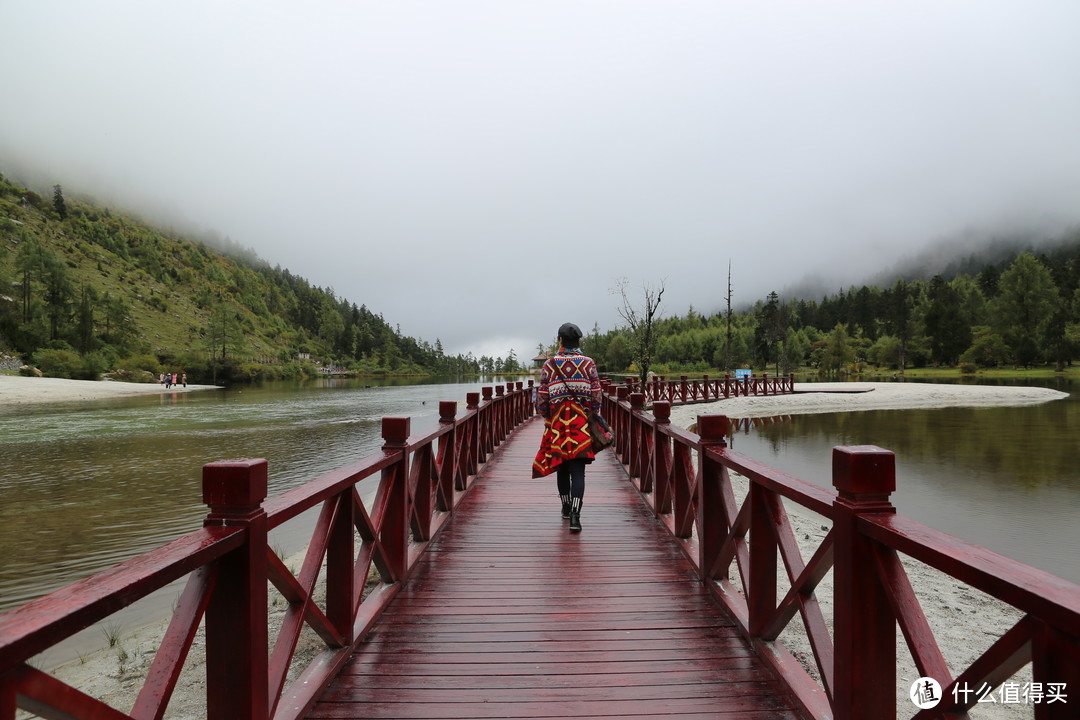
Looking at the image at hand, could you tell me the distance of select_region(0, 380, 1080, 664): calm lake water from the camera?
290 inches

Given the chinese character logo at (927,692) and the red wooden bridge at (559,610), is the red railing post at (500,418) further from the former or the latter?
the chinese character logo at (927,692)

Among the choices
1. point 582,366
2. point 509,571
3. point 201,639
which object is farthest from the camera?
point 582,366

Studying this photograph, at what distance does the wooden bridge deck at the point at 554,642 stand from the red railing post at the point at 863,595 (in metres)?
0.54

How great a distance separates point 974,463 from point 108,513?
17.7 meters

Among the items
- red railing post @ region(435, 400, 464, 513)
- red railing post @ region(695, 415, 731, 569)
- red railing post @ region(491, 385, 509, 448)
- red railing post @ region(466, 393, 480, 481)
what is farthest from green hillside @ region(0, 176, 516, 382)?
red railing post @ region(695, 415, 731, 569)

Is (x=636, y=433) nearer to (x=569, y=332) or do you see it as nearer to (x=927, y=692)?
(x=569, y=332)

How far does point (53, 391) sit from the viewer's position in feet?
111

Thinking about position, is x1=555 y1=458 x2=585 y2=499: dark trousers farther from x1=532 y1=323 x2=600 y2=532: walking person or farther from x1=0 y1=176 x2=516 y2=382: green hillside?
x1=0 y1=176 x2=516 y2=382: green hillside

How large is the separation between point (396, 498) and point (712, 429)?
2034mm

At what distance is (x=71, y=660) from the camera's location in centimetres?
443

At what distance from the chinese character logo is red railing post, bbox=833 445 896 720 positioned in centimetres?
20

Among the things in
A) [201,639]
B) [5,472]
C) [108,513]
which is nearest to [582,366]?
[201,639]

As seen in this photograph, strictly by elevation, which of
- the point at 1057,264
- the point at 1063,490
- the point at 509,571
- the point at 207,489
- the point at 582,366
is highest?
the point at 1057,264

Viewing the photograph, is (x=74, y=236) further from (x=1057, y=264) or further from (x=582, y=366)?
(x=1057, y=264)
